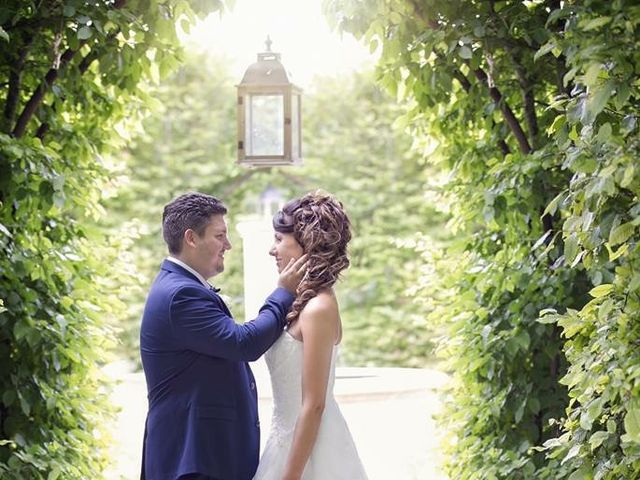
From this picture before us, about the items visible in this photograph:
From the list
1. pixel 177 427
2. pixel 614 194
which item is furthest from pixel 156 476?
pixel 614 194

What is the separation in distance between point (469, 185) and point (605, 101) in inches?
65.7

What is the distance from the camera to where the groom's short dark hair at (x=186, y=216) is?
3.23m

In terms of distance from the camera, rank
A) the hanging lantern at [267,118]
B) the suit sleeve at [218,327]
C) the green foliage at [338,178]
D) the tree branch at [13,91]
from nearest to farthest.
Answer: the suit sleeve at [218,327], the tree branch at [13,91], the hanging lantern at [267,118], the green foliage at [338,178]

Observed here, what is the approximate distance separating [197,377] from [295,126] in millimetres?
1216

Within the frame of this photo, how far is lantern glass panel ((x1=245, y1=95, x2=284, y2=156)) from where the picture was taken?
4.00 metres

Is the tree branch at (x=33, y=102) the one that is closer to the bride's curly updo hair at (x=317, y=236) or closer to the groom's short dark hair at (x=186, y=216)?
the groom's short dark hair at (x=186, y=216)

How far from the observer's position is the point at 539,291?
12.4 feet

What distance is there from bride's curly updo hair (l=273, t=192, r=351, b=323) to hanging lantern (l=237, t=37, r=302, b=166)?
30.5 inches

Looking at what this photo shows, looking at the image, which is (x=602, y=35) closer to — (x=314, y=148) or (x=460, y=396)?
(x=460, y=396)

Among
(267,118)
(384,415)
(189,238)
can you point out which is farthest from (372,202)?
(189,238)

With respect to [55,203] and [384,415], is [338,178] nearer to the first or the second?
[384,415]

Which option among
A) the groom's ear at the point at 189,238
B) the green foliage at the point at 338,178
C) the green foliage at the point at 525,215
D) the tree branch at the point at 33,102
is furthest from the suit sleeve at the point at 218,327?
the green foliage at the point at 338,178

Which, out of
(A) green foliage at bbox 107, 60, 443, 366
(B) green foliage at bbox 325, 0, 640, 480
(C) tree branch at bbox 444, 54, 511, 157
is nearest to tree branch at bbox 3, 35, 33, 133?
(B) green foliage at bbox 325, 0, 640, 480

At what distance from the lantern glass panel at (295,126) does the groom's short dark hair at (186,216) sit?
807mm
